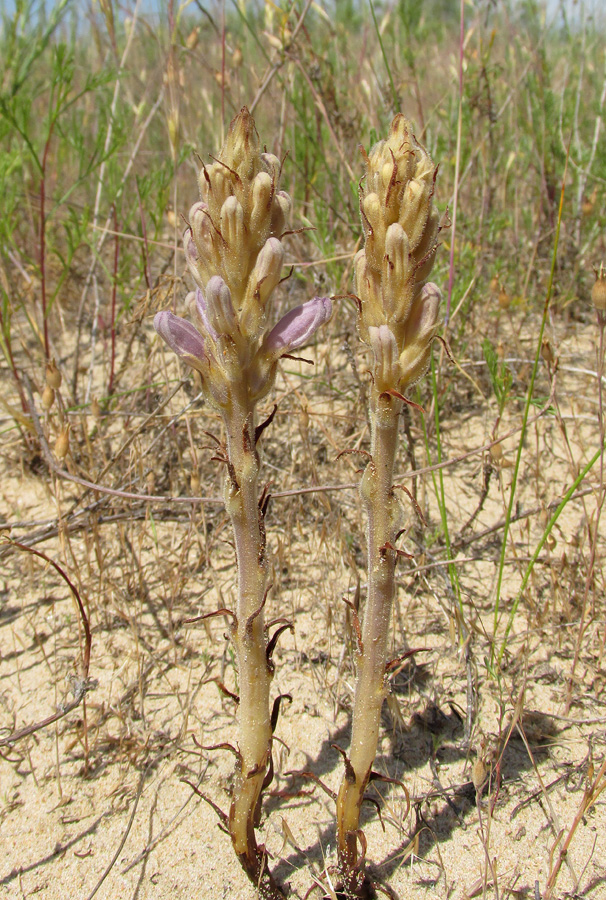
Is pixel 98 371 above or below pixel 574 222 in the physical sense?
below

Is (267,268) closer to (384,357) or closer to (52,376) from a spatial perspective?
(384,357)

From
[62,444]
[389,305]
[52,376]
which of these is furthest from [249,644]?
[52,376]

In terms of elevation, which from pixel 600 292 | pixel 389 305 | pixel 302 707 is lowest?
pixel 302 707

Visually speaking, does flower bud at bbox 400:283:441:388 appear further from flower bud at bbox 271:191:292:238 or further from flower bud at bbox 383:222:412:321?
flower bud at bbox 271:191:292:238

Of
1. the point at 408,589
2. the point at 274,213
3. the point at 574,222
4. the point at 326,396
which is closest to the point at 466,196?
the point at 574,222

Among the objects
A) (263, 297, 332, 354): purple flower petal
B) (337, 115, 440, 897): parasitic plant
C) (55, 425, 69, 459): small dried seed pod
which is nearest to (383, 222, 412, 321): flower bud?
(337, 115, 440, 897): parasitic plant

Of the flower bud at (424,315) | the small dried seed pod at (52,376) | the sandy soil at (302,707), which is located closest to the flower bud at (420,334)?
the flower bud at (424,315)

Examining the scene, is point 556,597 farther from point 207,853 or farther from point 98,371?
point 98,371
